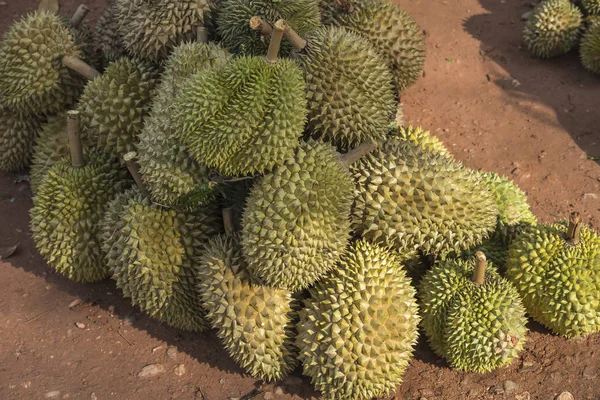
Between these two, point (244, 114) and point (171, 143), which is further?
point (171, 143)

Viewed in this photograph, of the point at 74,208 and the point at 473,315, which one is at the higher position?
the point at 473,315

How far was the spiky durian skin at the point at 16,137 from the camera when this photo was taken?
4113mm

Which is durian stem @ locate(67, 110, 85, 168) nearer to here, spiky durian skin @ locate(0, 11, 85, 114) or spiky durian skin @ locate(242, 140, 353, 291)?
spiky durian skin @ locate(0, 11, 85, 114)

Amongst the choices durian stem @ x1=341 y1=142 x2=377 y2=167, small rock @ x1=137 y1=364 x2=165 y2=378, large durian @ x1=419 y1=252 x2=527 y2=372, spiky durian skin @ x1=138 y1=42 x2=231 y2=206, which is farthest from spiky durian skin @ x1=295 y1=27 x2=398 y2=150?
small rock @ x1=137 y1=364 x2=165 y2=378

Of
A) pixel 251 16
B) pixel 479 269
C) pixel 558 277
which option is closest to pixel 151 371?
pixel 479 269

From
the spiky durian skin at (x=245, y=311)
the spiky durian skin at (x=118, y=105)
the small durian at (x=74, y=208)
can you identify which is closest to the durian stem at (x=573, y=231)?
the spiky durian skin at (x=245, y=311)

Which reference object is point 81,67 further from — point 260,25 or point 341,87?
point 341,87

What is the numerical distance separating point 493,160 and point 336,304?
103 inches

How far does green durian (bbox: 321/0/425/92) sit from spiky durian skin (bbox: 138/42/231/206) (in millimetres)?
1028

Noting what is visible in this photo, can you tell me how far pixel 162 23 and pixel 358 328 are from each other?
2.15 m

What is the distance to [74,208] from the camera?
337 cm

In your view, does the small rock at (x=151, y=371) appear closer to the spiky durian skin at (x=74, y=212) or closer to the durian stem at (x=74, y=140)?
the spiky durian skin at (x=74, y=212)

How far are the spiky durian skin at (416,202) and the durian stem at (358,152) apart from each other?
10 centimetres

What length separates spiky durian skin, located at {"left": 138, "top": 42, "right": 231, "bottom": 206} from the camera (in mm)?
2941
